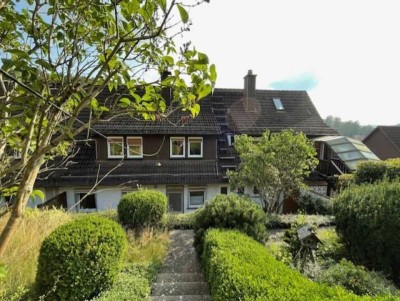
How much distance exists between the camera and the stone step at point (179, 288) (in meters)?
4.35

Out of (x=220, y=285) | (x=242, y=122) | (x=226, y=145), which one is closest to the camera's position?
(x=220, y=285)

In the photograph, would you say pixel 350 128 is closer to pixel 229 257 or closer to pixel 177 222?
pixel 177 222

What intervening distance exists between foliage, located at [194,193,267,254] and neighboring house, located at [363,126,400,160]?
25226 mm

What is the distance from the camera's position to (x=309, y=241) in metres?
4.85

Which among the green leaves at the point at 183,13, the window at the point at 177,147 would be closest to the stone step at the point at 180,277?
the green leaves at the point at 183,13

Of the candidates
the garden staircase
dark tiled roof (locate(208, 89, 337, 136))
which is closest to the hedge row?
the garden staircase

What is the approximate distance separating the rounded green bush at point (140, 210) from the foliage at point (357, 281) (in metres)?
5.02

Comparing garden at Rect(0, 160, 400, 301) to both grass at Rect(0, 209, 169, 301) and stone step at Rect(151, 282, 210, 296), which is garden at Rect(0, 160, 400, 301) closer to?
grass at Rect(0, 209, 169, 301)

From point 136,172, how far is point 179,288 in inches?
363

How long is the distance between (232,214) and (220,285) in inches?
86.1

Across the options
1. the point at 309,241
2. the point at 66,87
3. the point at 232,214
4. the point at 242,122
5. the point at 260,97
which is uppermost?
the point at 260,97

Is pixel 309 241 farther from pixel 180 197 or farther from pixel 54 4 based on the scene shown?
pixel 180 197

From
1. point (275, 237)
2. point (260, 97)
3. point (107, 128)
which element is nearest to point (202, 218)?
point (275, 237)

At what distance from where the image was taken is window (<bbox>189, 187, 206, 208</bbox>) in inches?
531
